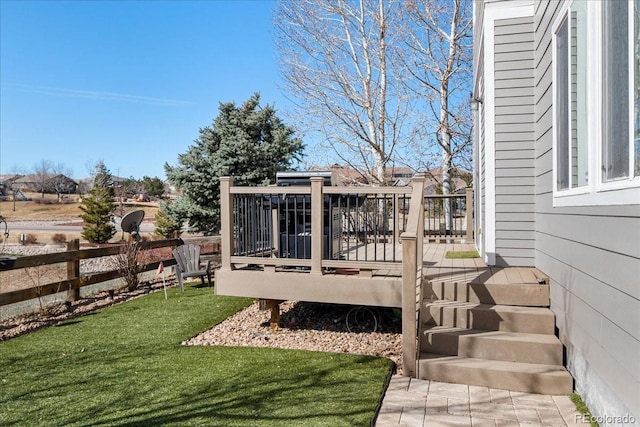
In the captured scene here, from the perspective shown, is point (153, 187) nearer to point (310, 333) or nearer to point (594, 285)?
point (310, 333)

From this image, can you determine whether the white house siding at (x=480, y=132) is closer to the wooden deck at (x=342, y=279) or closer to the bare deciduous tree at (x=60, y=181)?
the wooden deck at (x=342, y=279)

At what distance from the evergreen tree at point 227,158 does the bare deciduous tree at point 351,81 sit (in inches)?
105

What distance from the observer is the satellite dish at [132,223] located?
28.8 feet

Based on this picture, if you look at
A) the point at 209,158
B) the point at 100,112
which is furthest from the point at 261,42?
Answer: the point at 100,112

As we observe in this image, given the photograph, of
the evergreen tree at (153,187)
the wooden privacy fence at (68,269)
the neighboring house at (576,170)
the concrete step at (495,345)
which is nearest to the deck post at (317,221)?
the concrete step at (495,345)

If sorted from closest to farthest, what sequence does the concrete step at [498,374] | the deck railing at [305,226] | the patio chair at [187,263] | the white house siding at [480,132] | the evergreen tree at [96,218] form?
the concrete step at [498,374], the deck railing at [305,226], the white house siding at [480,132], the patio chair at [187,263], the evergreen tree at [96,218]

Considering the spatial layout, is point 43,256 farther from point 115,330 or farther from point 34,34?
point 34,34

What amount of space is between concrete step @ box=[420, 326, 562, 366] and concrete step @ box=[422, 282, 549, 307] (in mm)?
375

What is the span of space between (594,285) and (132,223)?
27.2 ft

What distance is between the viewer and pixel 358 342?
16.0ft

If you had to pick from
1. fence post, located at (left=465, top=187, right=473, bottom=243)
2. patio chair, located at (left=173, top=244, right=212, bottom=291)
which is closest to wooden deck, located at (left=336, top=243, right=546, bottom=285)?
fence post, located at (left=465, top=187, right=473, bottom=243)

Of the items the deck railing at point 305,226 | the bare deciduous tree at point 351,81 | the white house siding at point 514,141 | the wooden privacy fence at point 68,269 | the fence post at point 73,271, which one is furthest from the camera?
the bare deciduous tree at point 351,81

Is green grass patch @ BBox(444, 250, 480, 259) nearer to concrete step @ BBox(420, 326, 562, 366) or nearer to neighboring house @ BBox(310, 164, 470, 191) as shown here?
concrete step @ BBox(420, 326, 562, 366)

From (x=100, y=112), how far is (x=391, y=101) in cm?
2828
